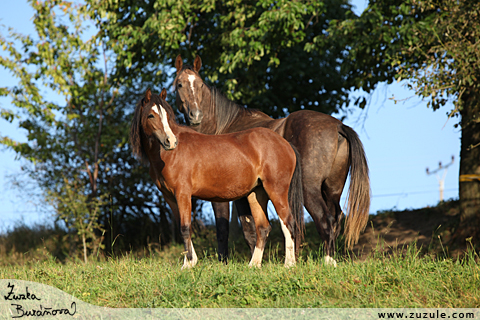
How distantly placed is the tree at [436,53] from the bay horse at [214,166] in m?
4.30

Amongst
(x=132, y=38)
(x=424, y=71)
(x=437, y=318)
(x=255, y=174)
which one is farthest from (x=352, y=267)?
(x=132, y=38)

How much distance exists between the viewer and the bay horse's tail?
21.4ft

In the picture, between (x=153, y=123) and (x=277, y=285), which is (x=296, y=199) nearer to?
(x=277, y=285)

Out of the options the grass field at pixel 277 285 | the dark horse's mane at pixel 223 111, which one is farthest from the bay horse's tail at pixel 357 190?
the dark horse's mane at pixel 223 111

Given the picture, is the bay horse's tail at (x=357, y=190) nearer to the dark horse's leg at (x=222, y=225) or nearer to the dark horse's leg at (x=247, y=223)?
the dark horse's leg at (x=247, y=223)

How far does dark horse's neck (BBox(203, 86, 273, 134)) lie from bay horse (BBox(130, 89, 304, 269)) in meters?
1.75

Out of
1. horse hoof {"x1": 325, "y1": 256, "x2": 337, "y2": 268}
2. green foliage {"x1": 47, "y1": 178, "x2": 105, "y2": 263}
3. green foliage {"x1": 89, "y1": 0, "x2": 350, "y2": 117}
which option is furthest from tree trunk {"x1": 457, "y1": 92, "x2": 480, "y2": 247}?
green foliage {"x1": 47, "y1": 178, "x2": 105, "y2": 263}

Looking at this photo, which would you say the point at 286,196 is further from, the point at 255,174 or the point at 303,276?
the point at 303,276

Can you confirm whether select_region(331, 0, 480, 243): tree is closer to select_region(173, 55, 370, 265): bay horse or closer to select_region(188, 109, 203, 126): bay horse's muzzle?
select_region(173, 55, 370, 265): bay horse

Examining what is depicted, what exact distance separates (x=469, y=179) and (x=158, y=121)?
7580mm

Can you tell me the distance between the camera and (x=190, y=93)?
721 cm

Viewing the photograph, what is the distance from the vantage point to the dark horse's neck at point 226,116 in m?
7.64

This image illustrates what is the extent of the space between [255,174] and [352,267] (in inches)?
64.3

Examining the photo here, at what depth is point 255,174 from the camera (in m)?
5.72
